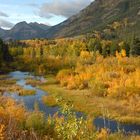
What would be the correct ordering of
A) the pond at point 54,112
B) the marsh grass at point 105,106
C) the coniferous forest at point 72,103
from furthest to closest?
the marsh grass at point 105,106 < the pond at point 54,112 < the coniferous forest at point 72,103

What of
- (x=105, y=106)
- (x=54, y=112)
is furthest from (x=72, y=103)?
(x=105, y=106)

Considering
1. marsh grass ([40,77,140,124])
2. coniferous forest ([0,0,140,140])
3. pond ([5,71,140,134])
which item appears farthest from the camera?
marsh grass ([40,77,140,124])

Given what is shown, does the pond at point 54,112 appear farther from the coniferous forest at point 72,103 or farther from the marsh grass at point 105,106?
the marsh grass at point 105,106

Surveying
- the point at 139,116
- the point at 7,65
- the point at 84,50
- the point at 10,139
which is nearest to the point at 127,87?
the point at 139,116

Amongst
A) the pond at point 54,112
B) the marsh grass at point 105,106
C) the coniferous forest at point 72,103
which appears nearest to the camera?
the coniferous forest at point 72,103

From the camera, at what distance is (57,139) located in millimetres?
21406

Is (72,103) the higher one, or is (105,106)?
(72,103)

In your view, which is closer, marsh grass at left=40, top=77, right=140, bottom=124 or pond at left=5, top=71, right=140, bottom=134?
pond at left=5, top=71, right=140, bottom=134

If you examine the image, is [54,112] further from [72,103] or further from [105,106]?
[72,103]

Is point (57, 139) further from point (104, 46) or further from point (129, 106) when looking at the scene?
point (104, 46)

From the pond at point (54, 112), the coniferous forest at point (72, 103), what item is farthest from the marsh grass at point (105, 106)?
the pond at point (54, 112)

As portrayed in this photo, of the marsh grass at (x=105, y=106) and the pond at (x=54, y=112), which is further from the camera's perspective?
the marsh grass at (x=105, y=106)

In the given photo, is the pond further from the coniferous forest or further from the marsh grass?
the marsh grass

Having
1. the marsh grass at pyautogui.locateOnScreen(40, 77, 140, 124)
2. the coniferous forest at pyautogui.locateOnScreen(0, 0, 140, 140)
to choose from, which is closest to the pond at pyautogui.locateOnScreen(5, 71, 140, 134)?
the coniferous forest at pyautogui.locateOnScreen(0, 0, 140, 140)
